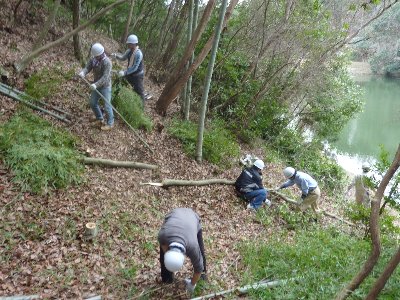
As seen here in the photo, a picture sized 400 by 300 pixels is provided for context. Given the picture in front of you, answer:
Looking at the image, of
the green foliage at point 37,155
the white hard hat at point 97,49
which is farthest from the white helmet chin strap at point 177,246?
the white hard hat at point 97,49

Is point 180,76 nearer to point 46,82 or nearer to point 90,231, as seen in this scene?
point 46,82

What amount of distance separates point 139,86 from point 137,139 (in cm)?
164

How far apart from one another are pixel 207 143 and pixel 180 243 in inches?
252

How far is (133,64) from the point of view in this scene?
9641 mm

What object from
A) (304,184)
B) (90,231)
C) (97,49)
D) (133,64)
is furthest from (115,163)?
(304,184)

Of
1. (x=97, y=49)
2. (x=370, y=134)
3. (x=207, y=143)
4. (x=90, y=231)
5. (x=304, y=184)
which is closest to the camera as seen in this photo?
(x=90, y=231)

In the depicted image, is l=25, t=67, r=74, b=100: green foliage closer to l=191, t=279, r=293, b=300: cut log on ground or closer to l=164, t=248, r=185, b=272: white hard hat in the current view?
l=164, t=248, r=185, b=272: white hard hat

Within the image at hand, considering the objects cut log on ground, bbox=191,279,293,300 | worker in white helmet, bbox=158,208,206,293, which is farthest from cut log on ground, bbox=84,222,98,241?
cut log on ground, bbox=191,279,293,300

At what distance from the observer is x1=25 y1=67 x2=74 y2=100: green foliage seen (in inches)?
Answer: 328

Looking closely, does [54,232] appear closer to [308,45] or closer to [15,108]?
[15,108]

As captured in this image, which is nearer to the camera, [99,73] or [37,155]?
[37,155]

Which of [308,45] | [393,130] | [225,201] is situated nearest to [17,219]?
[225,201]

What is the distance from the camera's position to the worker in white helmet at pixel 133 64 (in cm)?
942

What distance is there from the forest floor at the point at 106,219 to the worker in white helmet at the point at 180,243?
60 centimetres
